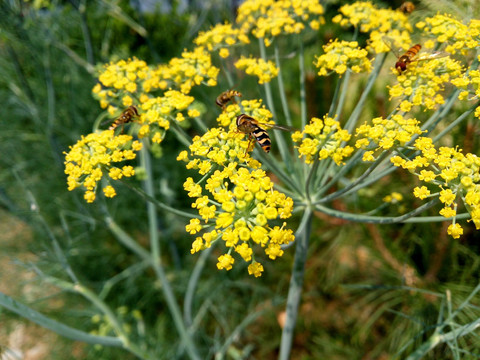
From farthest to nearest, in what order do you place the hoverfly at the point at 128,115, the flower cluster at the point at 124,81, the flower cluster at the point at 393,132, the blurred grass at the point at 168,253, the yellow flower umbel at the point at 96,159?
the blurred grass at the point at 168,253
the flower cluster at the point at 124,81
the hoverfly at the point at 128,115
the yellow flower umbel at the point at 96,159
the flower cluster at the point at 393,132

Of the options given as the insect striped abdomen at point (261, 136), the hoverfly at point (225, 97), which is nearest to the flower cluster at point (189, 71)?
the hoverfly at point (225, 97)

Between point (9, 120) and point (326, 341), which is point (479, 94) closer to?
point (326, 341)

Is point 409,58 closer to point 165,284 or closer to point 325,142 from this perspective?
point 325,142

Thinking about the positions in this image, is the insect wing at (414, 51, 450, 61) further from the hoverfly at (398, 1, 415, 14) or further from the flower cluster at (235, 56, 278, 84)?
the flower cluster at (235, 56, 278, 84)

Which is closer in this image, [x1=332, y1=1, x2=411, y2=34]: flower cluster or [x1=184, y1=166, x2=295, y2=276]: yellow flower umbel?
[x1=184, y1=166, x2=295, y2=276]: yellow flower umbel

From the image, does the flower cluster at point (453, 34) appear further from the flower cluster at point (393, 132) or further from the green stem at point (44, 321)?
the green stem at point (44, 321)

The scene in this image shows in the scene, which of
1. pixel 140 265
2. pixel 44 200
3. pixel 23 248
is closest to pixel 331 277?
pixel 140 265

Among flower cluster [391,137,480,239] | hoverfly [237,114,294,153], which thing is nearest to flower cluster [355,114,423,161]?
flower cluster [391,137,480,239]
